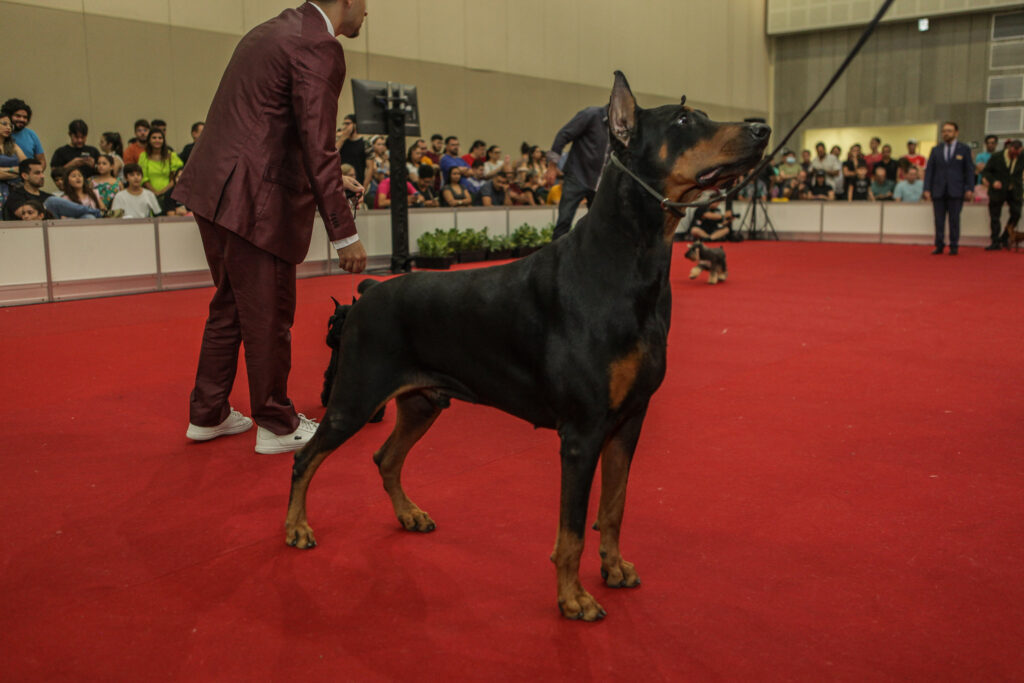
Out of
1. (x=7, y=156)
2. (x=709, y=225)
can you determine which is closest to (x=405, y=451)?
(x=7, y=156)

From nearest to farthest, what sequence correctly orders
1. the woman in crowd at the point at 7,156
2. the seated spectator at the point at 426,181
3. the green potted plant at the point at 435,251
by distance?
the woman in crowd at the point at 7,156
the green potted plant at the point at 435,251
the seated spectator at the point at 426,181

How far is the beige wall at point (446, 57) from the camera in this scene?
13.0m

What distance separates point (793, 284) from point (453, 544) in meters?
8.28

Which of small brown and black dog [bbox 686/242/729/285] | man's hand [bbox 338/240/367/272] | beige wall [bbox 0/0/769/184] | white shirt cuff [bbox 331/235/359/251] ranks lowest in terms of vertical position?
small brown and black dog [bbox 686/242/729/285]

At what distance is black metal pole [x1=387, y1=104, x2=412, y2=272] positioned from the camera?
10.8m

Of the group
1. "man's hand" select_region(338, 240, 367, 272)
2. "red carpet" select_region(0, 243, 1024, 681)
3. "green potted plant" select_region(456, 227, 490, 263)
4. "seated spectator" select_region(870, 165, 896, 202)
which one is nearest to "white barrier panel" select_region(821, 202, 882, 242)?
"seated spectator" select_region(870, 165, 896, 202)

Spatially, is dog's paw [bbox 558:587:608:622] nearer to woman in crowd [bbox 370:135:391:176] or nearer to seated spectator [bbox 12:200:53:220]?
seated spectator [bbox 12:200:53:220]

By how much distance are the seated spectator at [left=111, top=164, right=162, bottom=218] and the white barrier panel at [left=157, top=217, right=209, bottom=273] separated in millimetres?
582

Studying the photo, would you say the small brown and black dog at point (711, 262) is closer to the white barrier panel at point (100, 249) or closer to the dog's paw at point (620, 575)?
the white barrier panel at point (100, 249)

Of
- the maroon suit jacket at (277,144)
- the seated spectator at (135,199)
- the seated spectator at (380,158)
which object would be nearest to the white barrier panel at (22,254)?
the seated spectator at (135,199)

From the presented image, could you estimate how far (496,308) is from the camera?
2.54m

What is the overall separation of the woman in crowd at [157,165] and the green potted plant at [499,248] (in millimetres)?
4520

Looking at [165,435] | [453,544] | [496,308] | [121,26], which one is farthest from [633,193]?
[121,26]

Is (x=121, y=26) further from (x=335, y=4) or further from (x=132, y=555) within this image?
(x=132, y=555)
